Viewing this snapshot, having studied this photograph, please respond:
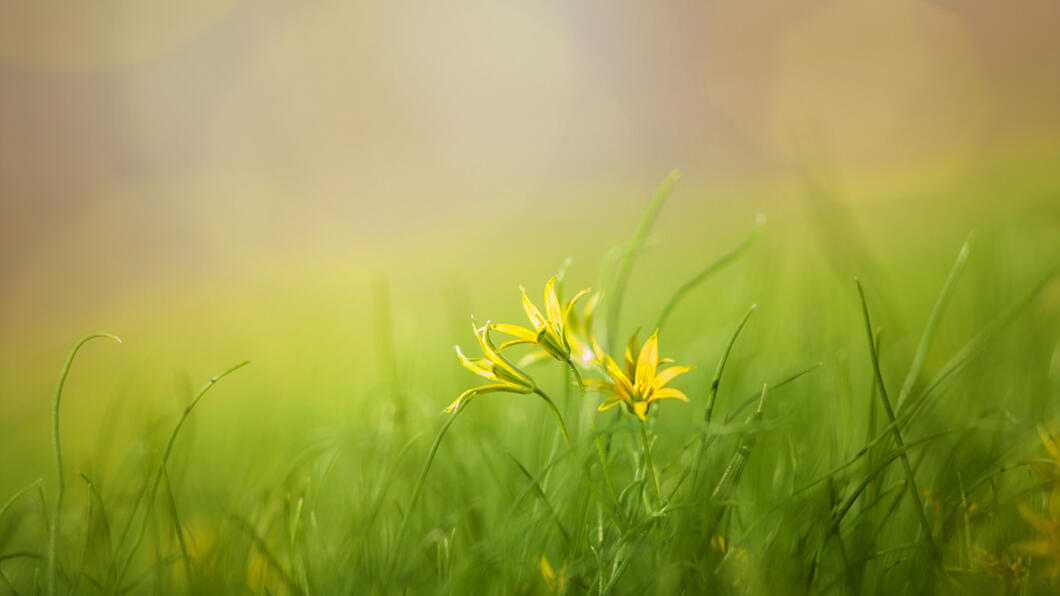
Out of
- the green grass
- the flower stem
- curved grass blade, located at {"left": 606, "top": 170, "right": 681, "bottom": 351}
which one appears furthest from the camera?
curved grass blade, located at {"left": 606, "top": 170, "right": 681, "bottom": 351}

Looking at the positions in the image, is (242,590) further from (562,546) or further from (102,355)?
(102,355)

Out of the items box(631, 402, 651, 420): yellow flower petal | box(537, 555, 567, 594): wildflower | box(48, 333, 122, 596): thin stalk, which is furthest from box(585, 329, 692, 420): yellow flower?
box(48, 333, 122, 596): thin stalk

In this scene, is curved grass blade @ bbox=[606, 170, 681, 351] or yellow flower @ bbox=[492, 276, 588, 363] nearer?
yellow flower @ bbox=[492, 276, 588, 363]

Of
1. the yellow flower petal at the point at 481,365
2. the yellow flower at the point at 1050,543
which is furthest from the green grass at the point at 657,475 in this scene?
the yellow flower petal at the point at 481,365

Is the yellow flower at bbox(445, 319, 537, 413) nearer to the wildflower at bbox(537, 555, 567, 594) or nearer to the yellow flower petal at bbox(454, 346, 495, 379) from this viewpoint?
the yellow flower petal at bbox(454, 346, 495, 379)

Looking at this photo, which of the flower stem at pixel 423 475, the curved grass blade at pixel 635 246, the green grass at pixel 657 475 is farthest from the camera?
the curved grass blade at pixel 635 246

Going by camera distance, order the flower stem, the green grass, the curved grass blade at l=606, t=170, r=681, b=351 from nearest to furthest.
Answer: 1. the flower stem
2. the green grass
3. the curved grass blade at l=606, t=170, r=681, b=351

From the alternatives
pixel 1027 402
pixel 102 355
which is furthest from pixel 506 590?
pixel 102 355

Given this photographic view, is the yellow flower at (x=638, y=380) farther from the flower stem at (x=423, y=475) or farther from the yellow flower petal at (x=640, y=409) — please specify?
the flower stem at (x=423, y=475)
